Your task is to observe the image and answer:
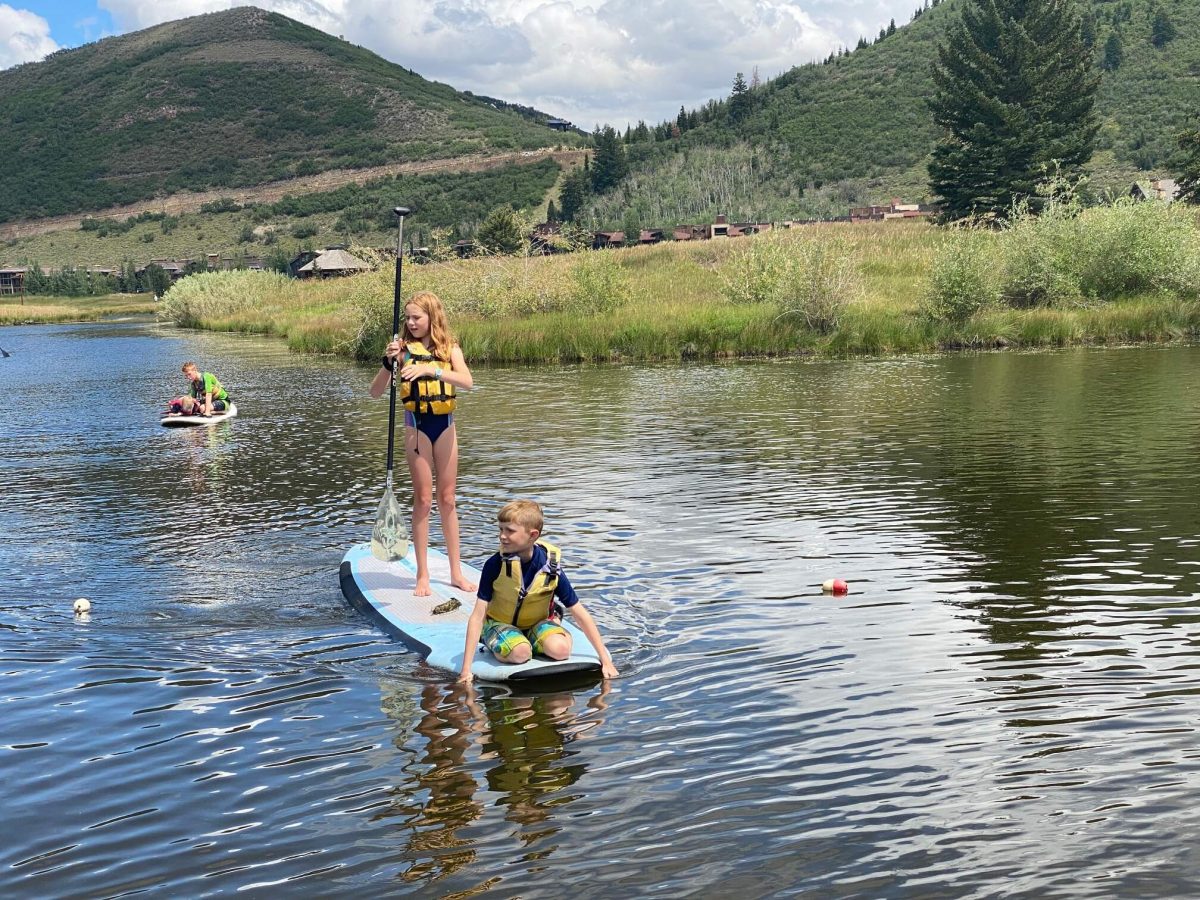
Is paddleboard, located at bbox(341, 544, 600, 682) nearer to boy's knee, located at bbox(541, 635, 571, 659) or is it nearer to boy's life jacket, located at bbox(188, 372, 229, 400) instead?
boy's knee, located at bbox(541, 635, 571, 659)

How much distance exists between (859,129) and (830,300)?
97668 millimetres

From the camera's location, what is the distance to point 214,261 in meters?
157

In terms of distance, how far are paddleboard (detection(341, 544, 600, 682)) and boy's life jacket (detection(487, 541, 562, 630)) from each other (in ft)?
1.04

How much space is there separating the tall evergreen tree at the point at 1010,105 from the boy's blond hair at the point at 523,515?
60.8 m

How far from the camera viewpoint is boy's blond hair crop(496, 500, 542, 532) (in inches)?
311

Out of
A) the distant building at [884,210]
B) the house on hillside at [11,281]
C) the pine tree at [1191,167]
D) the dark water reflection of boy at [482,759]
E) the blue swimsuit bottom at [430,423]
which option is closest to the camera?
the dark water reflection of boy at [482,759]

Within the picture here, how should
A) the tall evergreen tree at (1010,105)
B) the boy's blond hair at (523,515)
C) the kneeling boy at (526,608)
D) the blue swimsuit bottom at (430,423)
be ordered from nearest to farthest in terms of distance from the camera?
the boy's blond hair at (523,515) < the kneeling boy at (526,608) < the blue swimsuit bottom at (430,423) < the tall evergreen tree at (1010,105)

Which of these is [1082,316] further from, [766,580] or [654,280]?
[766,580]

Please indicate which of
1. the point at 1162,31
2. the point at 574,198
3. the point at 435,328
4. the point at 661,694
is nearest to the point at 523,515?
the point at 661,694

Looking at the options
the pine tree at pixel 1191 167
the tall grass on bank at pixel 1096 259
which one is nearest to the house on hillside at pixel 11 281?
the pine tree at pixel 1191 167

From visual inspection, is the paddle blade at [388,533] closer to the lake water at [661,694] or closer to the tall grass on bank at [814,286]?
the lake water at [661,694]

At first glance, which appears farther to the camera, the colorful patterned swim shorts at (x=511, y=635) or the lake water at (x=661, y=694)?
the colorful patterned swim shorts at (x=511, y=635)

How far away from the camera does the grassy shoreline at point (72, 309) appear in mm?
91750

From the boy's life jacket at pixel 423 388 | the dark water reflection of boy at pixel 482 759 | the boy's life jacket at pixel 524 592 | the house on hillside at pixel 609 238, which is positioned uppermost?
the house on hillside at pixel 609 238
